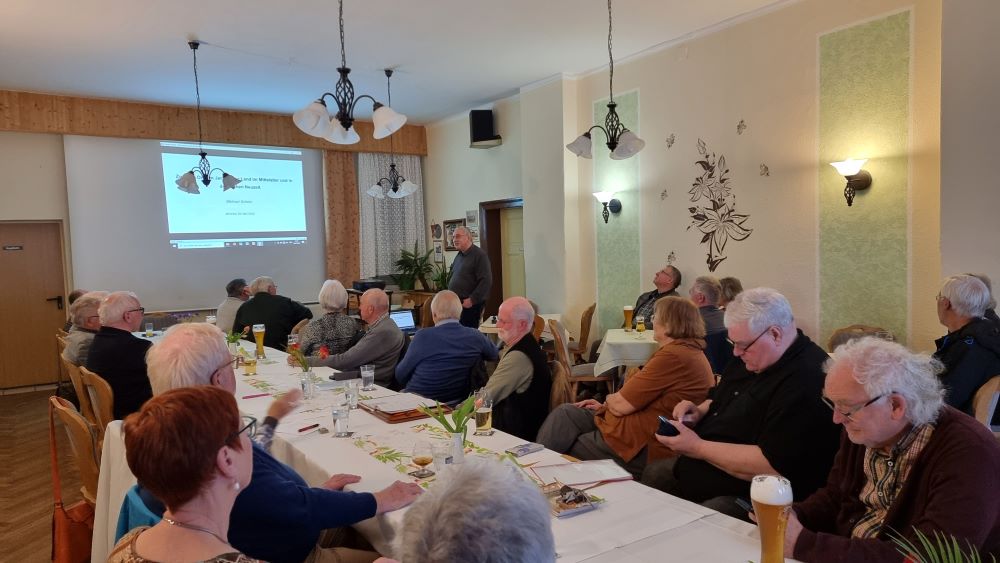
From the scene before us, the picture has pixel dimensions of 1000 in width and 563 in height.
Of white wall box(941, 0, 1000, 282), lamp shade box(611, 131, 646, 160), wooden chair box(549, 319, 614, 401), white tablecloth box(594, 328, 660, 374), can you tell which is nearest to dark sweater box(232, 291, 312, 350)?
wooden chair box(549, 319, 614, 401)

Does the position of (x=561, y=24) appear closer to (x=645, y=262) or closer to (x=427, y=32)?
(x=427, y=32)

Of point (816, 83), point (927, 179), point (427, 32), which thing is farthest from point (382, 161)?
point (927, 179)

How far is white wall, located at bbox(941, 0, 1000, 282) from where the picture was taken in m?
3.71

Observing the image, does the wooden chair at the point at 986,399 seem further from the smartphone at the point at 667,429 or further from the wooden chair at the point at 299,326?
the wooden chair at the point at 299,326

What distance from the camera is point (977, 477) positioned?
1438 millimetres

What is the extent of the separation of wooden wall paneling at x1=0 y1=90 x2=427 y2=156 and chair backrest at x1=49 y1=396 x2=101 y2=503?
6262 mm

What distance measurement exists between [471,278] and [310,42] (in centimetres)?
298

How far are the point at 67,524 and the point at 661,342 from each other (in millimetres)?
2588

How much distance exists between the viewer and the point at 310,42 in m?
5.98

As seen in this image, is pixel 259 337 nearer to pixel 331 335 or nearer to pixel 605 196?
pixel 331 335

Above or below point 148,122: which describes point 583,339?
below

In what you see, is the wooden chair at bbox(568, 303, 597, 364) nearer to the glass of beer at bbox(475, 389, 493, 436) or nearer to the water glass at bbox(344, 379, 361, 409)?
the water glass at bbox(344, 379, 361, 409)

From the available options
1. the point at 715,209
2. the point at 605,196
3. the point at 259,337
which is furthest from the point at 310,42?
the point at 715,209

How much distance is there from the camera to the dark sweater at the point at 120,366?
3656mm
